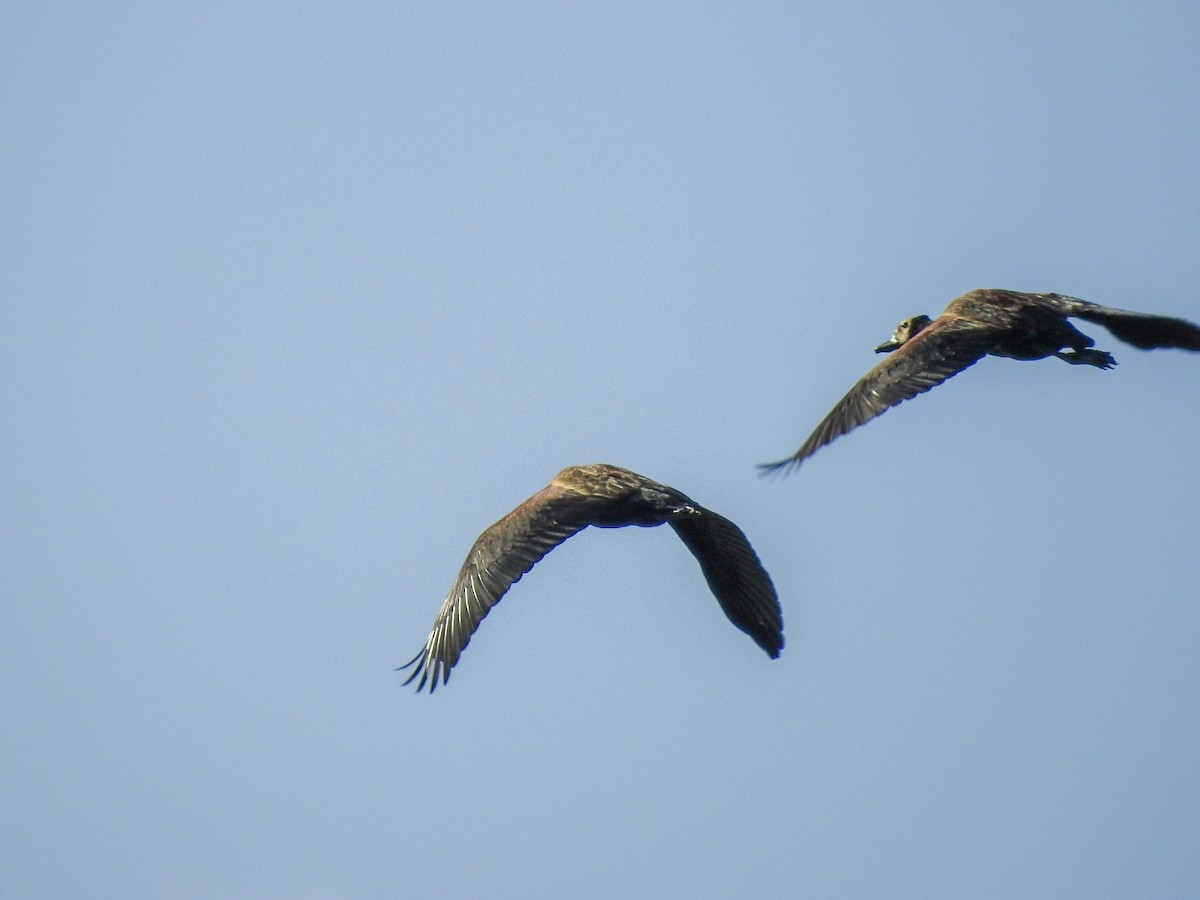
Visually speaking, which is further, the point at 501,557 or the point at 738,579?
the point at 738,579

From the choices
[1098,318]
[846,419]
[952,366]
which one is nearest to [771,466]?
[846,419]

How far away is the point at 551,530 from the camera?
25000mm

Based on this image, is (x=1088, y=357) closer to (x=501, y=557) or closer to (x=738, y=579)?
(x=738, y=579)

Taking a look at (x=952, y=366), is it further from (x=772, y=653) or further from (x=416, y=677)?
(x=416, y=677)

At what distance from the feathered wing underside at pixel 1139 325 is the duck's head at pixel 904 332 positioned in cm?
286

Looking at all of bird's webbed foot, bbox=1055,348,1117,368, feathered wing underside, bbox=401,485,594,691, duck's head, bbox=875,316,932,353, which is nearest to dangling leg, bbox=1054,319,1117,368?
bird's webbed foot, bbox=1055,348,1117,368

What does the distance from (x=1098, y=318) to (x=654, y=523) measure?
18.4 feet

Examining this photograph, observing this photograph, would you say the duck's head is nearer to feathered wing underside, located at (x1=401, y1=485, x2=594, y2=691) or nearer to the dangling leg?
the dangling leg

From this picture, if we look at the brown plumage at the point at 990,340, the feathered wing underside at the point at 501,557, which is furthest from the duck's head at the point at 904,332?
the feathered wing underside at the point at 501,557

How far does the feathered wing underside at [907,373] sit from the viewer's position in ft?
80.6

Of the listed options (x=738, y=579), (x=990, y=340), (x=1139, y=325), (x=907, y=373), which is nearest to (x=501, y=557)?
(x=738, y=579)

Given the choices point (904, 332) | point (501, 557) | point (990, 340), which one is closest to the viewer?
point (501, 557)

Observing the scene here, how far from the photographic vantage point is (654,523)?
2536 centimetres

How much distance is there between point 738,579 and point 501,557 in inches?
116
